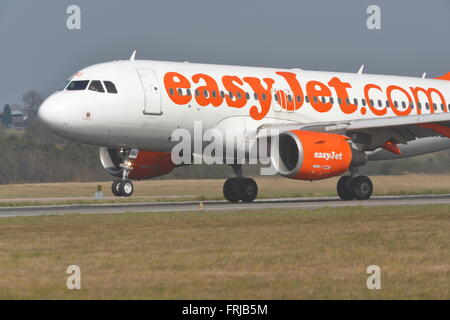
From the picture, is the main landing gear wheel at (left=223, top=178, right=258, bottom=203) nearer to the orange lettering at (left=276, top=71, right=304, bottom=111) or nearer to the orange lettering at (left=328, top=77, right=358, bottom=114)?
the orange lettering at (left=276, top=71, right=304, bottom=111)

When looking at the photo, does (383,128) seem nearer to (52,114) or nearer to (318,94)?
(318,94)

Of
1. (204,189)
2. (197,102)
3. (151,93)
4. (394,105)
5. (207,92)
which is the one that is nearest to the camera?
(151,93)

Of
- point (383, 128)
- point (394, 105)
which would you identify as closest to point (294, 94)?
point (383, 128)

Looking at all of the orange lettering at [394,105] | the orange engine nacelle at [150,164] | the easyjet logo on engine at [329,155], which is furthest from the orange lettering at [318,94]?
the orange engine nacelle at [150,164]

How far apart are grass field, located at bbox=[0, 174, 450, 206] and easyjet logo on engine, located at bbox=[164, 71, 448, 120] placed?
130 inches

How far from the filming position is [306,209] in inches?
1065

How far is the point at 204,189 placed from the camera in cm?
4109

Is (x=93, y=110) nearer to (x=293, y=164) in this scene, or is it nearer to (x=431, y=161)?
(x=293, y=164)

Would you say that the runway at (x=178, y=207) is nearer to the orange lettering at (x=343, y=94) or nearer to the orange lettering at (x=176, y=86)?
the orange lettering at (x=176, y=86)

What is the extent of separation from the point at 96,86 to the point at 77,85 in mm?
615

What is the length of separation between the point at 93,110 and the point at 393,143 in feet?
33.7

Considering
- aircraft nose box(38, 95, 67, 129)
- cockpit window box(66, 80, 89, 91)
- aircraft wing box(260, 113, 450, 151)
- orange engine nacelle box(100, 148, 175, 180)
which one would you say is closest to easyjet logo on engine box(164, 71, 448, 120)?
aircraft wing box(260, 113, 450, 151)

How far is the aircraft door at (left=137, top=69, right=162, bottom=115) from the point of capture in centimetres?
2945

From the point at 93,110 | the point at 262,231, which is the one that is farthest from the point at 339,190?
the point at 262,231
